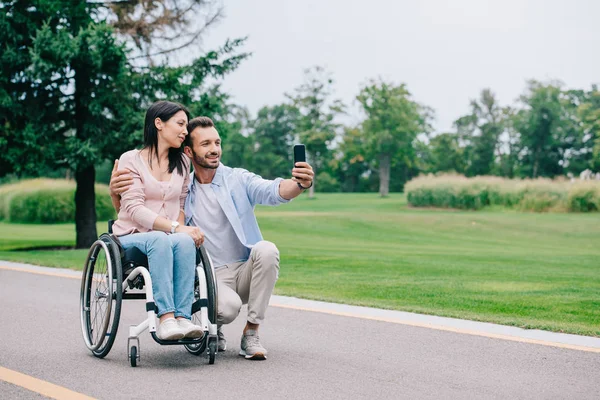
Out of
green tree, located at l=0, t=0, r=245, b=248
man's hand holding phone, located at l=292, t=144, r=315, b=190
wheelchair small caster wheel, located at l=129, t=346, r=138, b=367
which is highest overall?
green tree, located at l=0, t=0, r=245, b=248

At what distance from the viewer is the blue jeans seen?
513 centimetres

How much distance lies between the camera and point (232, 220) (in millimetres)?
5602

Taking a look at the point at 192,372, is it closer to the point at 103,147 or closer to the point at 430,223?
the point at 103,147

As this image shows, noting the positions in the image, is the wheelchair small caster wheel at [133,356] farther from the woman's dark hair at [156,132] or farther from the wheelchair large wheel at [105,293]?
the woman's dark hair at [156,132]

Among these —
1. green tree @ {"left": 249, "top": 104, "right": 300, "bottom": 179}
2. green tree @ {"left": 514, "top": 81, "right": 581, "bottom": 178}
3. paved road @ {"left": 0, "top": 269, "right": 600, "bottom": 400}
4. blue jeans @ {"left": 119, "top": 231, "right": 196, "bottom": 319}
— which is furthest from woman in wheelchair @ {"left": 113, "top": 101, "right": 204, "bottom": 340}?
green tree @ {"left": 249, "top": 104, "right": 300, "bottom": 179}

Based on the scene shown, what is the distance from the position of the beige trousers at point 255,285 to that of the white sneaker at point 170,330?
0.38 m

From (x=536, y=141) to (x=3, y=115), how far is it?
2266 inches

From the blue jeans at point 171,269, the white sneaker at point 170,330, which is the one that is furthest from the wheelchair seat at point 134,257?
the white sneaker at point 170,330

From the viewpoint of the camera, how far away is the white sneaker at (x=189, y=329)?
5031 millimetres

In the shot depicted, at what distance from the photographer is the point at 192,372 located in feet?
16.9

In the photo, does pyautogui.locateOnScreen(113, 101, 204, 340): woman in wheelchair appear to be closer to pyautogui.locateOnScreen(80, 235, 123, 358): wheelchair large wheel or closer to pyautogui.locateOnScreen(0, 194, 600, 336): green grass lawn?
pyautogui.locateOnScreen(80, 235, 123, 358): wheelchair large wheel

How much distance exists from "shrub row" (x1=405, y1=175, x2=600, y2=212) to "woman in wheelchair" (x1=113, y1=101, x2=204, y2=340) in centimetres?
3051

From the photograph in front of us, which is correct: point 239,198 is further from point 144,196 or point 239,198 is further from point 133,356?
point 133,356

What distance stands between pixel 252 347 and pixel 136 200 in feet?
4.00
